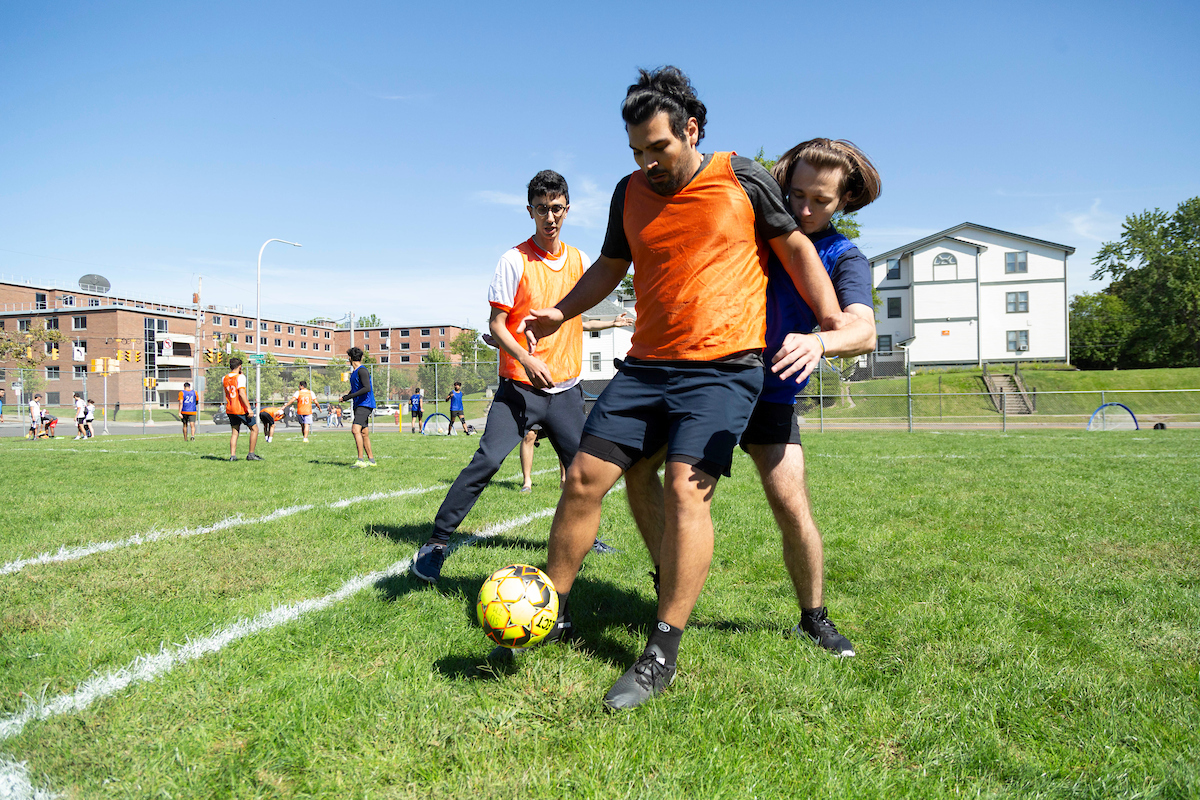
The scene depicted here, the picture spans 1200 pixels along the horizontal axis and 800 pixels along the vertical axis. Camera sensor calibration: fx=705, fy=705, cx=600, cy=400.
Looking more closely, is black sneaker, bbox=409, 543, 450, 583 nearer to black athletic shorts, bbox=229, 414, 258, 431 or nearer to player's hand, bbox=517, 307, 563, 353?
player's hand, bbox=517, 307, 563, 353

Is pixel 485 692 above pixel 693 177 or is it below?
below

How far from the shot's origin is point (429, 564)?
3730mm

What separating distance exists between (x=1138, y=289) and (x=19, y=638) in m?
63.7

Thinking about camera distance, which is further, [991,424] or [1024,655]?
[991,424]

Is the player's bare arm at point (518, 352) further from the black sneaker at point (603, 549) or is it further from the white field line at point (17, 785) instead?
the white field line at point (17, 785)

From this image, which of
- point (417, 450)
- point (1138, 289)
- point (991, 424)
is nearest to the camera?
point (417, 450)

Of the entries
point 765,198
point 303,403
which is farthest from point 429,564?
point 303,403

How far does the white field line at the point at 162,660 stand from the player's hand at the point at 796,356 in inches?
92.0

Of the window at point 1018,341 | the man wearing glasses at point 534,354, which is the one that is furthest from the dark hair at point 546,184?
the window at point 1018,341

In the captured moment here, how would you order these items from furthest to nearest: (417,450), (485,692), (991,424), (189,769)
Answer: (991,424), (417,450), (485,692), (189,769)

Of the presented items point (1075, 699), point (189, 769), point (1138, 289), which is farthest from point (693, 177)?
point (1138, 289)

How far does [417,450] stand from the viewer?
14531 millimetres

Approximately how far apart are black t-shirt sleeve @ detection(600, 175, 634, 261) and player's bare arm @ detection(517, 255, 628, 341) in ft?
0.10

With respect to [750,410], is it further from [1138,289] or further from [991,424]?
[1138,289]
